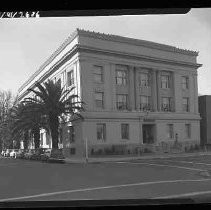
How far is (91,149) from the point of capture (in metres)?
7.77

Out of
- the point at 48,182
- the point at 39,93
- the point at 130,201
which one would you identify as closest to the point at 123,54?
the point at 39,93

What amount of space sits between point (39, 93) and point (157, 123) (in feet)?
8.61

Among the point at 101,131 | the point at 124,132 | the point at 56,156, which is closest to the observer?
the point at 124,132

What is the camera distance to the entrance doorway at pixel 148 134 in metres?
7.88

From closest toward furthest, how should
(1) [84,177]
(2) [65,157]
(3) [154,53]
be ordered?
(3) [154,53]
(2) [65,157]
(1) [84,177]

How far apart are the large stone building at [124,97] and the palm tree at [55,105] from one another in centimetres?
16

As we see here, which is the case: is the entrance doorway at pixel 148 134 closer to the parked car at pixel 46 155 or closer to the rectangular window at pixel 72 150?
the rectangular window at pixel 72 150

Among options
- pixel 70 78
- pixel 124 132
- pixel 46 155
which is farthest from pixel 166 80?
pixel 46 155

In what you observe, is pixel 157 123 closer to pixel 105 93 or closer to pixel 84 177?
pixel 105 93

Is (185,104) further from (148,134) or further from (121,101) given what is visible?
(148,134)

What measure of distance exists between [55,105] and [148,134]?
2.03 meters

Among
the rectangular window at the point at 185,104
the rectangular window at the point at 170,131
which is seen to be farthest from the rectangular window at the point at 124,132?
the rectangular window at the point at 170,131

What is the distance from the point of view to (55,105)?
25.1ft

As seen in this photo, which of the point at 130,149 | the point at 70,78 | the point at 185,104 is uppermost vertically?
the point at 70,78
